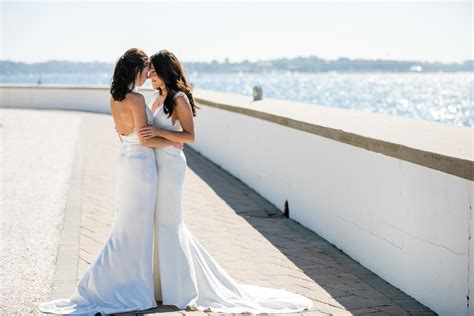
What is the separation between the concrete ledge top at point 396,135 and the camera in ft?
17.0

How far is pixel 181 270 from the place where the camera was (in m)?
5.46

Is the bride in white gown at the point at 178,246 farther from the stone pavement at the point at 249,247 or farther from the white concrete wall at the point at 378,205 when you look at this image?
the white concrete wall at the point at 378,205

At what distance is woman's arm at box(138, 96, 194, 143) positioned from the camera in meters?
5.41

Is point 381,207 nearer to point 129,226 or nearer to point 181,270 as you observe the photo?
point 181,270

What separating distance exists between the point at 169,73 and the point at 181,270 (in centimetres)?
134

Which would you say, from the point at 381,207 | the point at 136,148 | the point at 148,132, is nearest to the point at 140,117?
the point at 148,132

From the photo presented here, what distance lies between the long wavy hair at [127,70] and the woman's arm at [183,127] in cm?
29

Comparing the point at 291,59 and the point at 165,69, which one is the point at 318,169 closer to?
the point at 165,69

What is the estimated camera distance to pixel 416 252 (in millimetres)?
5656

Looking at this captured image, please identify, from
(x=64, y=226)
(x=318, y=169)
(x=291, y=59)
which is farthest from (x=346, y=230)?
(x=291, y=59)

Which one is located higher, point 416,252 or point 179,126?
point 179,126

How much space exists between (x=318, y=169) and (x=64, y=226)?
2.57 m

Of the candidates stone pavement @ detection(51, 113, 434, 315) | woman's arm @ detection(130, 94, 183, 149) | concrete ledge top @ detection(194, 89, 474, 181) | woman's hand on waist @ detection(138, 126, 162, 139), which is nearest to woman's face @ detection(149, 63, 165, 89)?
woman's arm @ detection(130, 94, 183, 149)

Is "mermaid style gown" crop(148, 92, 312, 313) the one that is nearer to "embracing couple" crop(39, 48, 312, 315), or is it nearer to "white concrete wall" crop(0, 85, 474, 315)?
"embracing couple" crop(39, 48, 312, 315)
